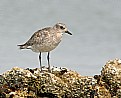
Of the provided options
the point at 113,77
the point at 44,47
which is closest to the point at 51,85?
the point at 113,77

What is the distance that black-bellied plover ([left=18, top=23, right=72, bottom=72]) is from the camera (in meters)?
13.2

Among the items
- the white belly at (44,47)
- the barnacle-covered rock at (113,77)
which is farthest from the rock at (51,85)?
the white belly at (44,47)

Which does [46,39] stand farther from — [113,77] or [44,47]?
[113,77]

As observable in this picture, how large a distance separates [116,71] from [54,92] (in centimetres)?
164

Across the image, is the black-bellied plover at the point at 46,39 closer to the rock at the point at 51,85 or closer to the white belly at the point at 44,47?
the white belly at the point at 44,47

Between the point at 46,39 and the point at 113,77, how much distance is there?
3872 millimetres

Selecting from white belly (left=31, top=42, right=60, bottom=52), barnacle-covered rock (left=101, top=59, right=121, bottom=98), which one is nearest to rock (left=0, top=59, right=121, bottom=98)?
barnacle-covered rock (left=101, top=59, right=121, bottom=98)

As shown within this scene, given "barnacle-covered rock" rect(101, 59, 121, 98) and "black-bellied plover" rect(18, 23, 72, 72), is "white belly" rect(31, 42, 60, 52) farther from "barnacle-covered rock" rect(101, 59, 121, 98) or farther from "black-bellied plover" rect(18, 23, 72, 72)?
"barnacle-covered rock" rect(101, 59, 121, 98)

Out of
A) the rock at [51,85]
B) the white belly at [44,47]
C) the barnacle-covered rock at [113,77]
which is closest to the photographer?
the rock at [51,85]

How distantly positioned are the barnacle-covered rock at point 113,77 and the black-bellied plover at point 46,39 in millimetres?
3272

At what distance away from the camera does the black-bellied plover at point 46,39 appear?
13.2m

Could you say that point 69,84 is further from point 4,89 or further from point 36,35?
point 36,35

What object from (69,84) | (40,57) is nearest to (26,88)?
(69,84)

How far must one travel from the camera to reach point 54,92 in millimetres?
9438
